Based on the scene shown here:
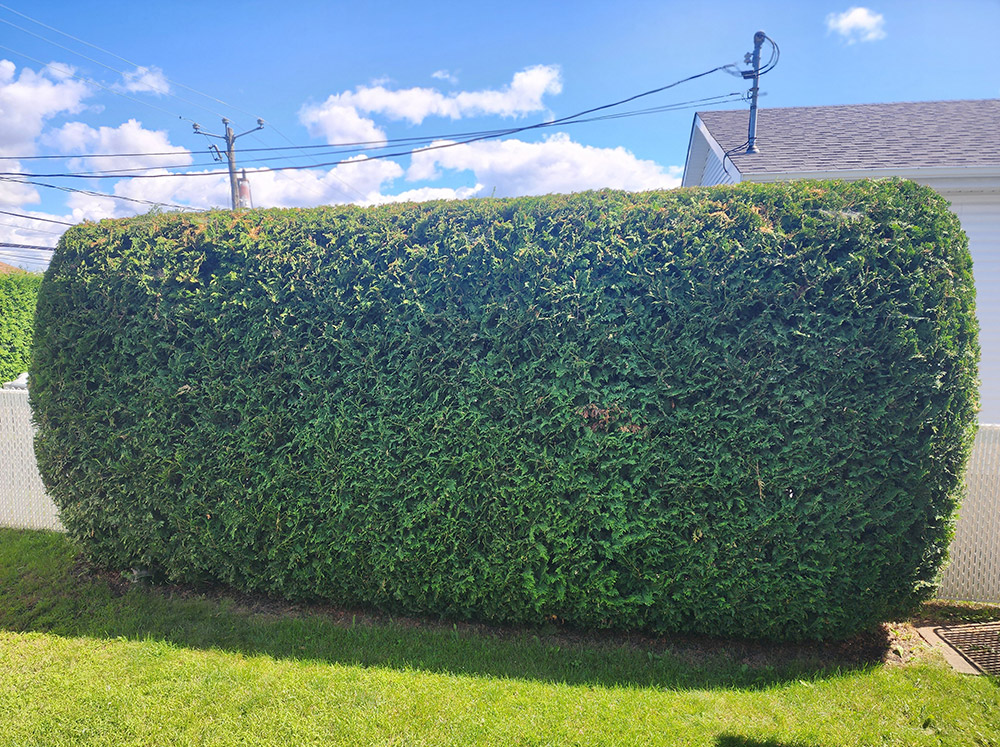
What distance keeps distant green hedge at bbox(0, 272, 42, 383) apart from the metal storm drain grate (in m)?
14.1

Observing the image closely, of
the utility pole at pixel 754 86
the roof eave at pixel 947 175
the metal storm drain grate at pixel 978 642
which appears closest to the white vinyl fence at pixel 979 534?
the metal storm drain grate at pixel 978 642

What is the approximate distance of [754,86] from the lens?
8.59 meters

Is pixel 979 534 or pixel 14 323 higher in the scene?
pixel 14 323

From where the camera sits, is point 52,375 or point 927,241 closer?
point 927,241

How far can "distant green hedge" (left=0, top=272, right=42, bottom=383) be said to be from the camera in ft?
35.2

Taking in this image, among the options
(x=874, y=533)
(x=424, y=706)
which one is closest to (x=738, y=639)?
(x=874, y=533)

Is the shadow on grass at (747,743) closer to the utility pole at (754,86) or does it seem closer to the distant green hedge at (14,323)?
the utility pole at (754,86)

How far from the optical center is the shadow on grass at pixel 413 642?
3.32m

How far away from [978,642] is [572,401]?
321 centimetres

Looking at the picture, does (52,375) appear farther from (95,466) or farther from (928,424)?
(928,424)

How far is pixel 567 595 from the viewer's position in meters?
3.62

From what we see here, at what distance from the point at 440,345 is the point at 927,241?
3.01m

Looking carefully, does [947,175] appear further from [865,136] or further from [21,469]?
[21,469]

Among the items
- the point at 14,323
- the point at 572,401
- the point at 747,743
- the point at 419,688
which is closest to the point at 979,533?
the point at 747,743
